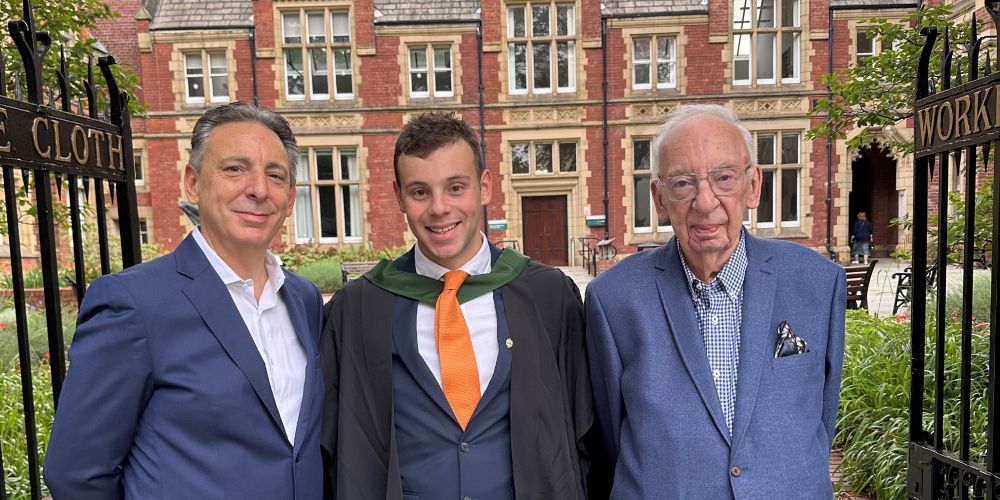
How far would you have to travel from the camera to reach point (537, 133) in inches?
704

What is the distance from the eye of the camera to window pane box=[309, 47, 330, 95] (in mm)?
18102

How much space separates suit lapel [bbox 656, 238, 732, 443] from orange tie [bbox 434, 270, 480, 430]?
62 cm

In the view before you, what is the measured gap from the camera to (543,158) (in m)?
18.3

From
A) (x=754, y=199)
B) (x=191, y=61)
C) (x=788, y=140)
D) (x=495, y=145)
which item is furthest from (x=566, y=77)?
(x=754, y=199)

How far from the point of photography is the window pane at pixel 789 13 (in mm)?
17656

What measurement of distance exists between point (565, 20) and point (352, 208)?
809cm

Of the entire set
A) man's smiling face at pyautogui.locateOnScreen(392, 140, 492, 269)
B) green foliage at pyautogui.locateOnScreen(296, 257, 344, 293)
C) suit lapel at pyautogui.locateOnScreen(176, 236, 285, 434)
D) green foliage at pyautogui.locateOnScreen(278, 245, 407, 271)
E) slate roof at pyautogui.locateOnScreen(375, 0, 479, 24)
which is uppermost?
slate roof at pyautogui.locateOnScreen(375, 0, 479, 24)

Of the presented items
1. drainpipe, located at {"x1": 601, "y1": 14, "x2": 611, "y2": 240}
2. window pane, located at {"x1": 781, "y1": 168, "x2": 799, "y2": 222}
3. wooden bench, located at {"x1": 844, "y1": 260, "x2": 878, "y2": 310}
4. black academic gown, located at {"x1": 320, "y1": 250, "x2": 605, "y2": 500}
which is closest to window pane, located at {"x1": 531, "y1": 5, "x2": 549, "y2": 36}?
drainpipe, located at {"x1": 601, "y1": 14, "x2": 611, "y2": 240}

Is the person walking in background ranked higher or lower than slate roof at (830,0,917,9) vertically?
lower

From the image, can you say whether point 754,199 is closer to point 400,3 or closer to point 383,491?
point 383,491

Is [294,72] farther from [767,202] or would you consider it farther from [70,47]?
A: [70,47]

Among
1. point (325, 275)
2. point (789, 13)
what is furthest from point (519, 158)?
point (789, 13)

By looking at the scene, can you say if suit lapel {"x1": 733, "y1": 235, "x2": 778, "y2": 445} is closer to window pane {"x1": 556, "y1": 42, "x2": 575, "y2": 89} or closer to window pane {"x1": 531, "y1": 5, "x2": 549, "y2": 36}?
window pane {"x1": 556, "y1": 42, "x2": 575, "y2": 89}

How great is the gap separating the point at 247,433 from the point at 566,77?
17491mm
